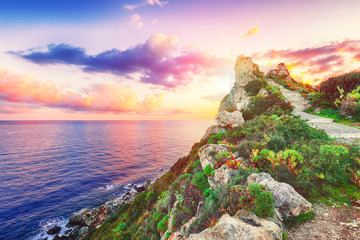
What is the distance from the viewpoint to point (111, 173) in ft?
137

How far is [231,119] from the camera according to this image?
16484 millimetres

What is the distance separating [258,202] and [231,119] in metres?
12.7

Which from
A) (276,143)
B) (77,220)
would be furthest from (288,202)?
(77,220)

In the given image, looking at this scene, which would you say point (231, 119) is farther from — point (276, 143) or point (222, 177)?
point (222, 177)

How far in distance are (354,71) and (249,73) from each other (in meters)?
17.1

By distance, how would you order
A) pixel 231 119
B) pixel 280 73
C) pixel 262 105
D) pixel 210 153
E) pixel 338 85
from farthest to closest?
pixel 280 73, pixel 262 105, pixel 338 85, pixel 231 119, pixel 210 153

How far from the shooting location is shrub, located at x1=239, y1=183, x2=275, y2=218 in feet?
14.8

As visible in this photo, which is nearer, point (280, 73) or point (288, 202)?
point (288, 202)

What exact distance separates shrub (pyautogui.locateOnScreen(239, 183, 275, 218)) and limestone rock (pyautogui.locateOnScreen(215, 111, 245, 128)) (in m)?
11.8

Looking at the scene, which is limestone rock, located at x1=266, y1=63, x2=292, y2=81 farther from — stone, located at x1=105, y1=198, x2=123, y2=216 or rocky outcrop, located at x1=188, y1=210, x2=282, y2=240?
stone, located at x1=105, y1=198, x2=123, y2=216

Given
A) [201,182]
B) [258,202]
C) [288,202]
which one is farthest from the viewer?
[201,182]

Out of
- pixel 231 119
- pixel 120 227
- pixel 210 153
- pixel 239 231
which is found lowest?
pixel 120 227

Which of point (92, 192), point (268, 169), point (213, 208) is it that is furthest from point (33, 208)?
point (268, 169)

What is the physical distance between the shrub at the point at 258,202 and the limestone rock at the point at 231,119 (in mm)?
11794
